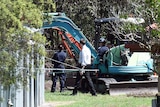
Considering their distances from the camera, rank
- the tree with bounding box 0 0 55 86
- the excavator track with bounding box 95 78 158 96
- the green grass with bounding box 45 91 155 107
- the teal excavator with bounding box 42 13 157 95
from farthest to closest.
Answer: the teal excavator with bounding box 42 13 157 95 < the excavator track with bounding box 95 78 158 96 < the green grass with bounding box 45 91 155 107 < the tree with bounding box 0 0 55 86

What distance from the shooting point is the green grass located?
16.1 m

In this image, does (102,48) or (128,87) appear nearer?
(128,87)

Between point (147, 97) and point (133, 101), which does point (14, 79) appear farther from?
point (147, 97)

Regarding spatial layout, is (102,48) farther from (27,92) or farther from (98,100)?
(27,92)

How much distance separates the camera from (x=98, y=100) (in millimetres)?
17359

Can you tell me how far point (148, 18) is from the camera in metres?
14.1

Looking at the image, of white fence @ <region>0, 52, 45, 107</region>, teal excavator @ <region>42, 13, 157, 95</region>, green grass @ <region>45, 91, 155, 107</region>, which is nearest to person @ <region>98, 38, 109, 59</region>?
teal excavator @ <region>42, 13, 157, 95</region>

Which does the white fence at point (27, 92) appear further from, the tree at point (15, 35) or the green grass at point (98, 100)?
the green grass at point (98, 100)

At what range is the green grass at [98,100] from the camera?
52.8ft

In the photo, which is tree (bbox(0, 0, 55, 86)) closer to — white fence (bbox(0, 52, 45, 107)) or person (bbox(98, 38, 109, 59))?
white fence (bbox(0, 52, 45, 107))

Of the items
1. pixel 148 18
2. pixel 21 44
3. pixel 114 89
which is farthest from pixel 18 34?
pixel 114 89

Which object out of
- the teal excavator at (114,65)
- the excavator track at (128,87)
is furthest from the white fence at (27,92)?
the teal excavator at (114,65)

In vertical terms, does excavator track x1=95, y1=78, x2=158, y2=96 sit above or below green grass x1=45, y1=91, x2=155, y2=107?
above

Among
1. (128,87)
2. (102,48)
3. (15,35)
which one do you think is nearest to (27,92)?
(15,35)
